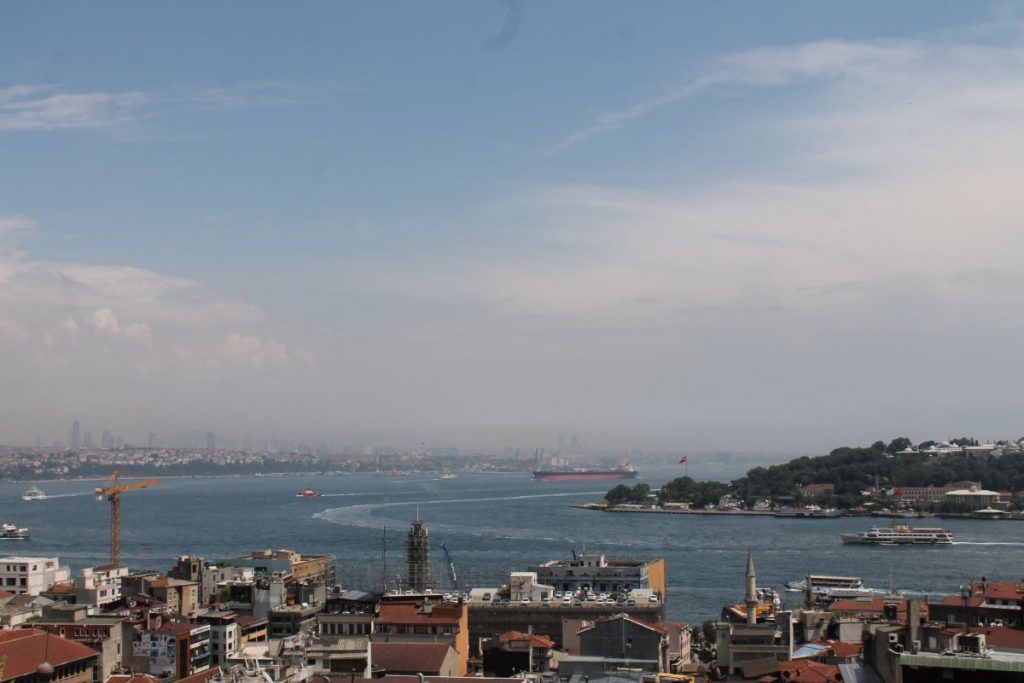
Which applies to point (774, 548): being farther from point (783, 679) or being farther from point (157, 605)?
point (783, 679)

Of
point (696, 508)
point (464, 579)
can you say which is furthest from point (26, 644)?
point (696, 508)

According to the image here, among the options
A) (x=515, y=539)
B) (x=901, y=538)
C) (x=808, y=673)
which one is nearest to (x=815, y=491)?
(x=901, y=538)

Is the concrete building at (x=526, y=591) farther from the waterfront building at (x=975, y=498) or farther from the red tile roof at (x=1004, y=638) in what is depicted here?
the waterfront building at (x=975, y=498)

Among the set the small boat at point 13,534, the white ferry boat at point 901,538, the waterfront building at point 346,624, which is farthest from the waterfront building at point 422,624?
the small boat at point 13,534

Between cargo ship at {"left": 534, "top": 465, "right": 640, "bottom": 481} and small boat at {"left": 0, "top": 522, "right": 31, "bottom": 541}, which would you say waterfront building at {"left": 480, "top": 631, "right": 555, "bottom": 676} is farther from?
cargo ship at {"left": 534, "top": 465, "right": 640, "bottom": 481}

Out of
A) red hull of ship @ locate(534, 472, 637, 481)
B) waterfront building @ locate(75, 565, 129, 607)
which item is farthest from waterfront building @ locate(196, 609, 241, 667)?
red hull of ship @ locate(534, 472, 637, 481)

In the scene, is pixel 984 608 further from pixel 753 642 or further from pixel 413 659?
pixel 413 659

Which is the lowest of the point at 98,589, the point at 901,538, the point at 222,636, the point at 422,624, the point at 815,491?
the point at 901,538
